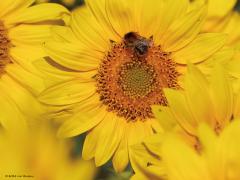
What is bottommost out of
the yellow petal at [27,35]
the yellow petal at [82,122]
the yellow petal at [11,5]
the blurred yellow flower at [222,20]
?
the yellow petal at [82,122]

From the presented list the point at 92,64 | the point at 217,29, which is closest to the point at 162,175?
the point at 92,64

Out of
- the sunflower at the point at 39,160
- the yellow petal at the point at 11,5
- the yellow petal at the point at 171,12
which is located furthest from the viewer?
the yellow petal at the point at 11,5

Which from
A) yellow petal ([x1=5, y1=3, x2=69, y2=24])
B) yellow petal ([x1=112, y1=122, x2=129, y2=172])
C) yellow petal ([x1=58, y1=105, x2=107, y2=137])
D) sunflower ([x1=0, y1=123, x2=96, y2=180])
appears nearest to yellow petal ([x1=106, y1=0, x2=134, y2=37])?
yellow petal ([x1=5, y1=3, x2=69, y2=24])

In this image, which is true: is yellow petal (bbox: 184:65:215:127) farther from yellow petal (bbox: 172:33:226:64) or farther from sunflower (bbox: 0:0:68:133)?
sunflower (bbox: 0:0:68:133)

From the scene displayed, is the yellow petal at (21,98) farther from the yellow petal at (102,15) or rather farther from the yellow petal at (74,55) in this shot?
the yellow petal at (102,15)

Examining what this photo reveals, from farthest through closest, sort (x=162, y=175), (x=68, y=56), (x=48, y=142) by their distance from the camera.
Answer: (x=68, y=56)
(x=162, y=175)
(x=48, y=142)

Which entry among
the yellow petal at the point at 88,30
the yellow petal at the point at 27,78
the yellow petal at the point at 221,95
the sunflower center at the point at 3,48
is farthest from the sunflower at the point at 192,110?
the sunflower center at the point at 3,48

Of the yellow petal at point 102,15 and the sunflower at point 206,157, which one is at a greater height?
the yellow petal at point 102,15

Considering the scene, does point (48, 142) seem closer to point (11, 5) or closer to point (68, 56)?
point (68, 56)
